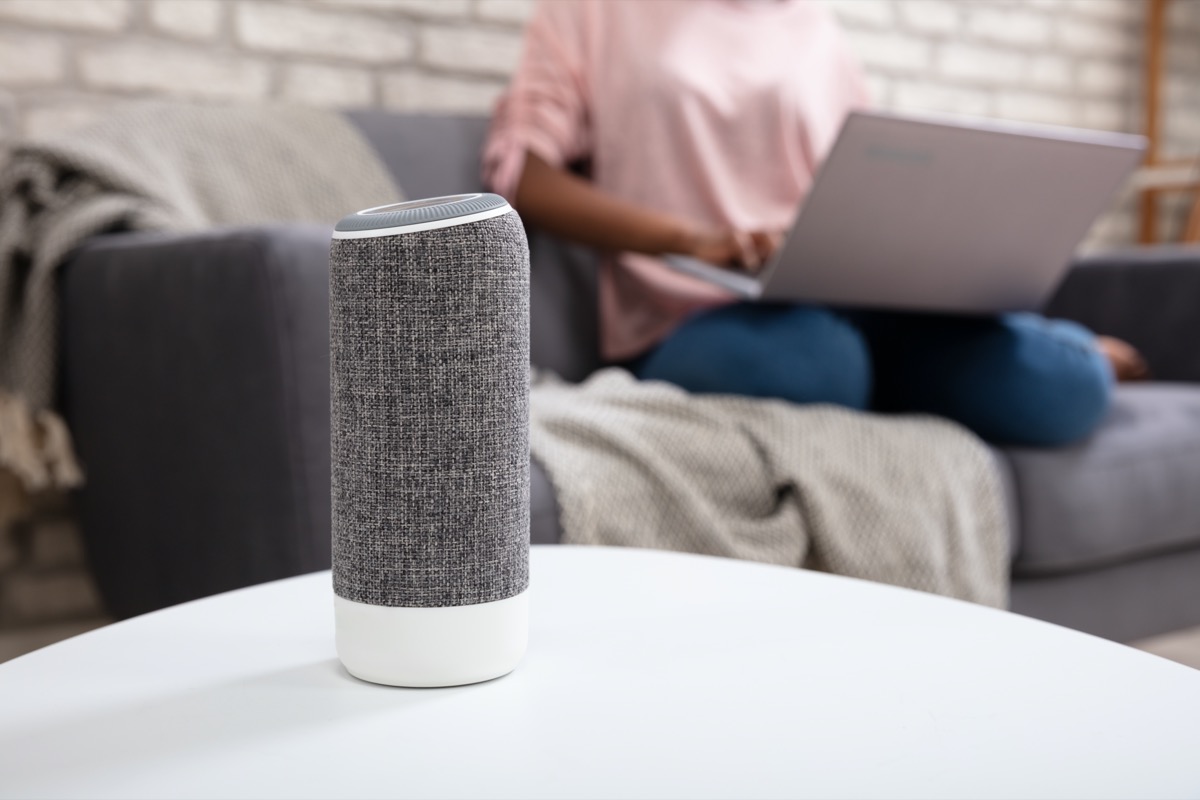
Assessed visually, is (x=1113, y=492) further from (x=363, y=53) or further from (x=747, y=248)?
(x=363, y=53)

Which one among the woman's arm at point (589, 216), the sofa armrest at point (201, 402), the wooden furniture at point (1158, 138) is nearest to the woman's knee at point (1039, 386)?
the woman's arm at point (589, 216)

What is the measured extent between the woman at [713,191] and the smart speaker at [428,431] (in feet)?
2.85

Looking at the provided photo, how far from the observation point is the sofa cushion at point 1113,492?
1291mm

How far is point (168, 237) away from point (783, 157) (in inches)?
36.1

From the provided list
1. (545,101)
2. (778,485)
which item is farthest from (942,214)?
(545,101)

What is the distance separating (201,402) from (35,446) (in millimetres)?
345

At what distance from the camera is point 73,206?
1219 millimetres

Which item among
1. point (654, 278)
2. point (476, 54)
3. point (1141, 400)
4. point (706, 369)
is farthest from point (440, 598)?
point (476, 54)

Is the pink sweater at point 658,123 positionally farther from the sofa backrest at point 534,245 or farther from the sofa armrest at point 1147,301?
the sofa armrest at point 1147,301

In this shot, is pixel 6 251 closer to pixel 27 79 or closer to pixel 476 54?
pixel 27 79

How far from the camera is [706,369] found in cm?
131

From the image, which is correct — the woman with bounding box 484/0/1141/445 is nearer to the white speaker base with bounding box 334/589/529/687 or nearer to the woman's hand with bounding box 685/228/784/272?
the woman's hand with bounding box 685/228/784/272

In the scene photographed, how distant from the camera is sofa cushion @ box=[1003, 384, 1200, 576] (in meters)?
1.29

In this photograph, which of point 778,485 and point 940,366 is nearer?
point 778,485
